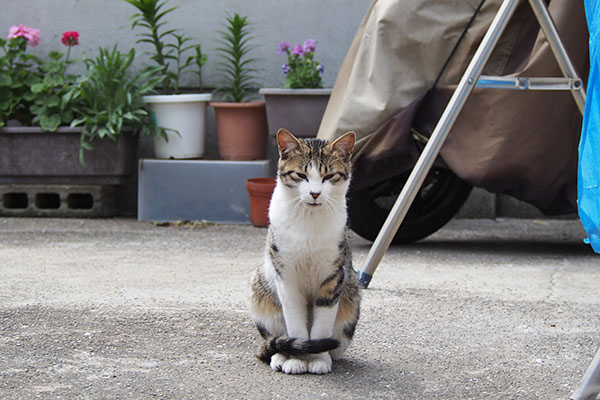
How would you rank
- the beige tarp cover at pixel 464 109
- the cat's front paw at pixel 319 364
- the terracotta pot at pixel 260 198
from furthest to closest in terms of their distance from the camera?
the terracotta pot at pixel 260 198 < the beige tarp cover at pixel 464 109 < the cat's front paw at pixel 319 364

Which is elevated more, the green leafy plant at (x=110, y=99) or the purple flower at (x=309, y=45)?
the purple flower at (x=309, y=45)

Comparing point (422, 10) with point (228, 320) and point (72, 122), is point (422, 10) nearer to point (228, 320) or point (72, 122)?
point (228, 320)

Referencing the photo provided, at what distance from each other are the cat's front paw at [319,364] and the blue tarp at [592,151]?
0.77m

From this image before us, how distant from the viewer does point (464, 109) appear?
3.65 m

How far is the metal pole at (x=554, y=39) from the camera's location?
2.76 m

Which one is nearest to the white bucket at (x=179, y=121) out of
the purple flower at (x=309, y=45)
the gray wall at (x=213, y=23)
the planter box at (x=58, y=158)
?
the planter box at (x=58, y=158)

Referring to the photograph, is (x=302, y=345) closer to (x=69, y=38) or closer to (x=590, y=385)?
(x=590, y=385)

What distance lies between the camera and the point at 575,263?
3760mm

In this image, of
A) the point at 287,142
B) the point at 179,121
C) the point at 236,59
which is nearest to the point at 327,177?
the point at 287,142

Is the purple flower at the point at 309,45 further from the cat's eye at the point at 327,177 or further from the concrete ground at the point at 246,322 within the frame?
the cat's eye at the point at 327,177

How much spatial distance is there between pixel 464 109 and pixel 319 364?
194 centimetres

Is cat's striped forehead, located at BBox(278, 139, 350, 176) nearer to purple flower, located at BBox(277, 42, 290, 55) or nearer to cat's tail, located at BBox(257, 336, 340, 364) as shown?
cat's tail, located at BBox(257, 336, 340, 364)

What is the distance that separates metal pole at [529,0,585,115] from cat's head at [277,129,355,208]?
3.50 ft

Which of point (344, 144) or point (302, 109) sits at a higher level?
point (302, 109)
